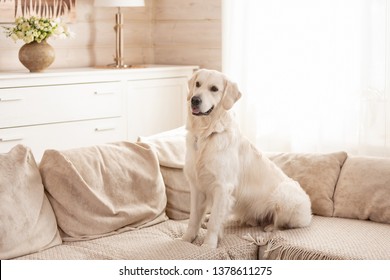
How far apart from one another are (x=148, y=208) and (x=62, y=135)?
1544 millimetres

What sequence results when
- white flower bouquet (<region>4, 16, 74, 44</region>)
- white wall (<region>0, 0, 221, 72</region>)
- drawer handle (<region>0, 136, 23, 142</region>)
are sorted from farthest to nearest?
white wall (<region>0, 0, 221, 72</region>) < white flower bouquet (<region>4, 16, 74, 44</region>) < drawer handle (<region>0, 136, 23, 142</region>)

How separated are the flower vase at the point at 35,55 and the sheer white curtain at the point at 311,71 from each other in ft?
4.53

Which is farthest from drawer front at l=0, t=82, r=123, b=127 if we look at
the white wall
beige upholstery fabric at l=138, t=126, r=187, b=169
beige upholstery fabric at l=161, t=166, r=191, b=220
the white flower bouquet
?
beige upholstery fabric at l=161, t=166, r=191, b=220

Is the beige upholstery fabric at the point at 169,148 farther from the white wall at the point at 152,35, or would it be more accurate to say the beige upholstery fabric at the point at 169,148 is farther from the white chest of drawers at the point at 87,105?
the white wall at the point at 152,35

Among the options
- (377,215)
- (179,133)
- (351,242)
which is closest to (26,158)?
(179,133)

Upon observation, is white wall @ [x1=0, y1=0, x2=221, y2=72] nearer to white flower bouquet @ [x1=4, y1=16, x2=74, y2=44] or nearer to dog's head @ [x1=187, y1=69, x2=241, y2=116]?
white flower bouquet @ [x1=4, y1=16, x2=74, y2=44]

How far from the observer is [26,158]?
2.89 m

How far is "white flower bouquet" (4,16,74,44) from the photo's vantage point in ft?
14.5

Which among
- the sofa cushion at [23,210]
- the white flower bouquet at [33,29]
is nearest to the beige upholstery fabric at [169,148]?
the sofa cushion at [23,210]

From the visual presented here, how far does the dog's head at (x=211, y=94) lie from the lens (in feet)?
9.71

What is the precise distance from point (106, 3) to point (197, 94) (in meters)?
2.23

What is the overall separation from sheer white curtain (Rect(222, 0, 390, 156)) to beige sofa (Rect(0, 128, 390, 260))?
1173mm

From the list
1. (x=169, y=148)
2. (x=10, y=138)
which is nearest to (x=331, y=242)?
(x=169, y=148)

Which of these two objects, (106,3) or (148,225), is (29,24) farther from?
(148,225)
